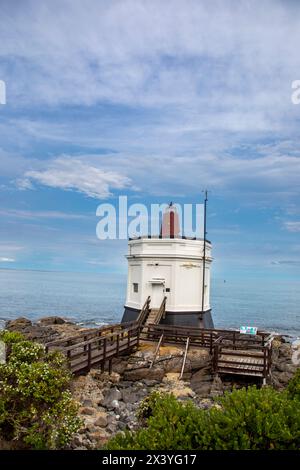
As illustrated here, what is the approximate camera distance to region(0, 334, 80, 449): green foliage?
11203 millimetres

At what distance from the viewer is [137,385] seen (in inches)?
746

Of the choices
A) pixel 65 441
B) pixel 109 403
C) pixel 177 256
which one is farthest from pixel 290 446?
pixel 177 256

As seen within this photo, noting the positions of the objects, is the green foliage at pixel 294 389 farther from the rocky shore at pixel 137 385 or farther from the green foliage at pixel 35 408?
the green foliage at pixel 35 408

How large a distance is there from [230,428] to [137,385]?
11.4m

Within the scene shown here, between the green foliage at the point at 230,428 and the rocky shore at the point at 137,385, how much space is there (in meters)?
4.79

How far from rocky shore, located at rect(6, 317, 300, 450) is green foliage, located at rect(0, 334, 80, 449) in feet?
4.23

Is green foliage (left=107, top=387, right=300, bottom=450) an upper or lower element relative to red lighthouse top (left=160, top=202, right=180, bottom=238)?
lower

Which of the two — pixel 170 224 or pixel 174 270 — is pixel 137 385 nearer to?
pixel 174 270

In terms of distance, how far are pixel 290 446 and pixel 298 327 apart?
2408 inches

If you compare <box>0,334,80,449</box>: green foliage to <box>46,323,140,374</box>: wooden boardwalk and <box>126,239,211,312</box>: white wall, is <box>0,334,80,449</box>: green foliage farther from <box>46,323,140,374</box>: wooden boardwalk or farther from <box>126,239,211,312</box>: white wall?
<box>126,239,211,312</box>: white wall

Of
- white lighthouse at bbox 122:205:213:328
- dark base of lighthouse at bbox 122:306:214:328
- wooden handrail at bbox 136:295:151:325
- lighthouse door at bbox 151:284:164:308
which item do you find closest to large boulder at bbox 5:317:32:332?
dark base of lighthouse at bbox 122:306:214:328

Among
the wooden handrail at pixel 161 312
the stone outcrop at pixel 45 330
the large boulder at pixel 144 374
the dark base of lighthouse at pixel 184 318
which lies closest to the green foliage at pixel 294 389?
the large boulder at pixel 144 374

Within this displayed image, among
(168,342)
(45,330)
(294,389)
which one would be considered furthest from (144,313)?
(294,389)

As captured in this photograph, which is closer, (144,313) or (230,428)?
(230,428)
